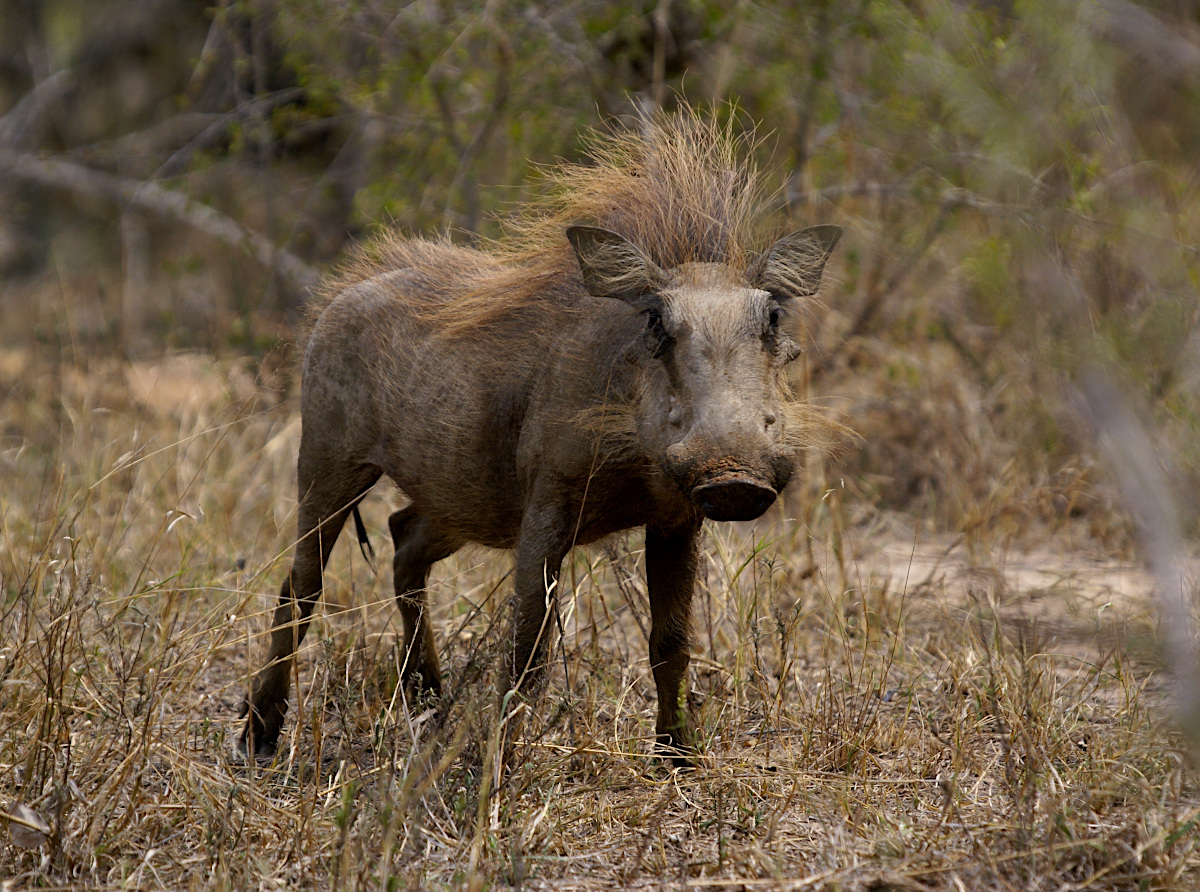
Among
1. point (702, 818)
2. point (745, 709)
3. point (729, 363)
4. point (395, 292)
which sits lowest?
point (745, 709)

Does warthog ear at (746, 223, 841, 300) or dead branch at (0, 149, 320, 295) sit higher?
warthog ear at (746, 223, 841, 300)

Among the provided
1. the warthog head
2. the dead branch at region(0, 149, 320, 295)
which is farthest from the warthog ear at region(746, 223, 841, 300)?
the dead branch at region(0, 149, 320, 295)

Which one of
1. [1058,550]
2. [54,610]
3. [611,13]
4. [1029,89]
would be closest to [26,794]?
[54,610]

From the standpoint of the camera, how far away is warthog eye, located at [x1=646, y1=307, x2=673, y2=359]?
2.75 meters

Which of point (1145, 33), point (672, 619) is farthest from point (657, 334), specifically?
point (1145, 33)

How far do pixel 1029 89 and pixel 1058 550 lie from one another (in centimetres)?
388

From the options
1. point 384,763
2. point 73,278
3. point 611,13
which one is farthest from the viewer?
point 73,278

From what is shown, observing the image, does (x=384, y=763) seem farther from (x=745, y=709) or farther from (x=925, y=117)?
(x=925, y=117)

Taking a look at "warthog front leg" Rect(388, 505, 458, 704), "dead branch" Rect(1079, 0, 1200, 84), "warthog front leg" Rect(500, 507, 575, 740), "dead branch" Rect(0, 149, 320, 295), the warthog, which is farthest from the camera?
"dead branch" Rect(0, 149, 320, 295)

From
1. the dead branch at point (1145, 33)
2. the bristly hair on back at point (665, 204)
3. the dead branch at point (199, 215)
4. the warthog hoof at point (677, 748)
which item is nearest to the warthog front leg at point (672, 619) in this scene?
the warthog hoof at point (677, 748)

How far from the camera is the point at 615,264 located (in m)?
2.86

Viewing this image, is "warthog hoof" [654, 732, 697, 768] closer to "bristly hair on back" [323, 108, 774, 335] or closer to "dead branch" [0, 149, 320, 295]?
"bristly hair on back" [323, 108, 774, 335]

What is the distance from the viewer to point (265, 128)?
657 centimetres

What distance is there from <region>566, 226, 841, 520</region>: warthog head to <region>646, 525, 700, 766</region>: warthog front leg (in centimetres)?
49
